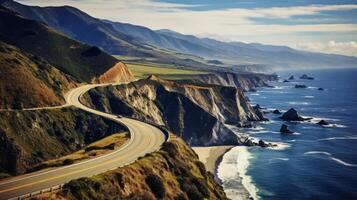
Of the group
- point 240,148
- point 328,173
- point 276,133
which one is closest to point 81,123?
point 240,148

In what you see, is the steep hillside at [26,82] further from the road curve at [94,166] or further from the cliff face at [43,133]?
the road curve at [94,166]

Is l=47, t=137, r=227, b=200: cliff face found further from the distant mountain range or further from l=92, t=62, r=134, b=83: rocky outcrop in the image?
l=92, t=62, r=134, b=83: rocky outcrop

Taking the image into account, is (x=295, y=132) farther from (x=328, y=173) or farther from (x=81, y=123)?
(x=81, y=123)

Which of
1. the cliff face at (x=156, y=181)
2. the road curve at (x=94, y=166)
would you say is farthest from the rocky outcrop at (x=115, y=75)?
the cliff face at (x=156, y=181)

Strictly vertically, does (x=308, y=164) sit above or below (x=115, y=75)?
below

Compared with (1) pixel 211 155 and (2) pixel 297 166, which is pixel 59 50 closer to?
(1) pixel 211 155

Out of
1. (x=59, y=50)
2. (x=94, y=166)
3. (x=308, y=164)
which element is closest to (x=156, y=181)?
(x=94, y=166)

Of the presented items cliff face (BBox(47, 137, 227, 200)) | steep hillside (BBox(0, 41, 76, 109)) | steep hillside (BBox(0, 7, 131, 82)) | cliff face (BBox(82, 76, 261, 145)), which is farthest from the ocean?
steep hillside (BBox(0, 7, 131, 82))
